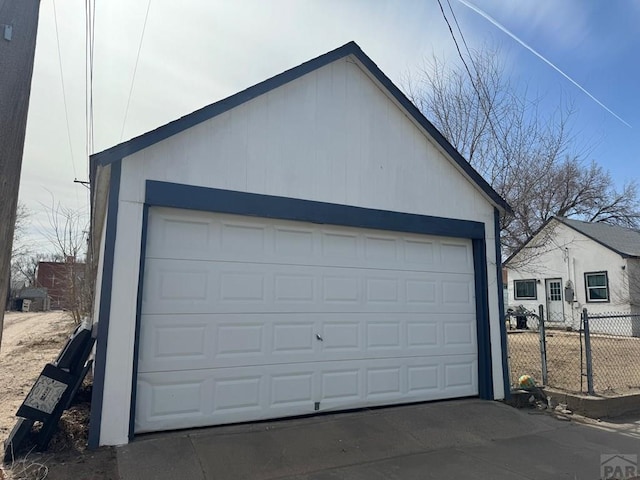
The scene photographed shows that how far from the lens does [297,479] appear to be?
4109 millimetres

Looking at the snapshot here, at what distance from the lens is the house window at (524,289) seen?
2355cm

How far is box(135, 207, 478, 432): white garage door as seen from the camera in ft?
16.8

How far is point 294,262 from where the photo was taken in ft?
19.3

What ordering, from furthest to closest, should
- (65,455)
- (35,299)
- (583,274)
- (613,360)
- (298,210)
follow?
(35,299) < (583,274) < (613,360) < (298,210) < (65,455)

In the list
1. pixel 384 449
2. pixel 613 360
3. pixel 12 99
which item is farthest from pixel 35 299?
pixel 12 99

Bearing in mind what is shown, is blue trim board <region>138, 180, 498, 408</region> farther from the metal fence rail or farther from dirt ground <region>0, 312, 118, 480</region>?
the metal fence rail

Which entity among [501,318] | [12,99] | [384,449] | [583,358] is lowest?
[384,449]

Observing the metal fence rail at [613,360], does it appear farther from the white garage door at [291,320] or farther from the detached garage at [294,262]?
the white garage door at [291,320]

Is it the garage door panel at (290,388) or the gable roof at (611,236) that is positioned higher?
the gable roof at (611,236)

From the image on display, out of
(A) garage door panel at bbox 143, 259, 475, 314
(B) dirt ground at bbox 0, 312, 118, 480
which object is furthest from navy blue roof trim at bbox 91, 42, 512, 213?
(B) dirt ground at bbox 0, 312, 118, 480

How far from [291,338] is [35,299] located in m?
42.4

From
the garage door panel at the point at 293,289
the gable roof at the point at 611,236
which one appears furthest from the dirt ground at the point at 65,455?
the gable roof at the point at 611,236

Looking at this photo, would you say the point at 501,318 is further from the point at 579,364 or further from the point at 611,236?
the point at 611,236

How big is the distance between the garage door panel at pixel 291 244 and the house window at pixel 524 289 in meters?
18.6
